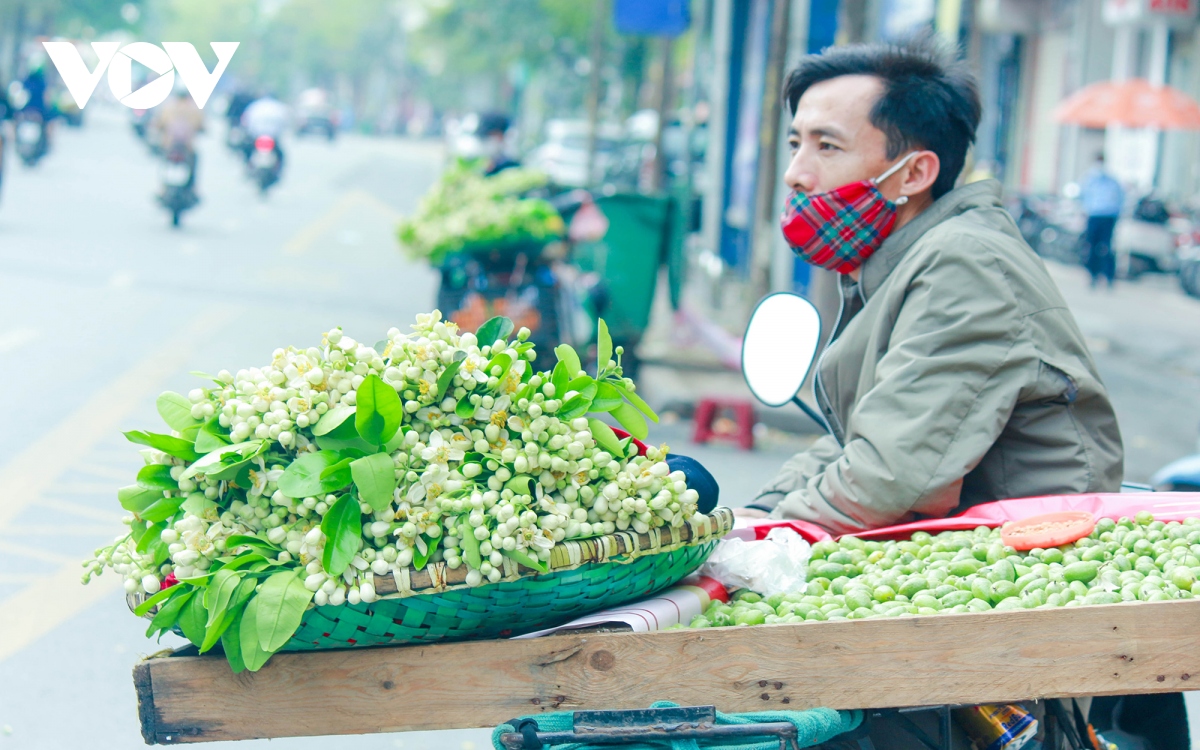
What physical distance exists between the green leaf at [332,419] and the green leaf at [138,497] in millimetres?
277

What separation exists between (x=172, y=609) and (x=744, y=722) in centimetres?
85

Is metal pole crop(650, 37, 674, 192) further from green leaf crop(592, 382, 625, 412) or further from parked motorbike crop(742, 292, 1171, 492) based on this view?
green leaf crop(592, 382, 625, 412)

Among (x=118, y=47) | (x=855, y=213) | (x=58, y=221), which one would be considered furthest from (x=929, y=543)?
(x=58, y=221)

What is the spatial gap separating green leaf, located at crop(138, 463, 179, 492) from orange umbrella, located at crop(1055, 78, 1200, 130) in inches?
643

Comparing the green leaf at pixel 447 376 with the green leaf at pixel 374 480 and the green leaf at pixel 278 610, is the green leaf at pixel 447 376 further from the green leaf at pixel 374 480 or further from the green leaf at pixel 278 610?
the green leaf at pixel 278 610

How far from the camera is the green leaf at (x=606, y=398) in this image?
209 centimetres

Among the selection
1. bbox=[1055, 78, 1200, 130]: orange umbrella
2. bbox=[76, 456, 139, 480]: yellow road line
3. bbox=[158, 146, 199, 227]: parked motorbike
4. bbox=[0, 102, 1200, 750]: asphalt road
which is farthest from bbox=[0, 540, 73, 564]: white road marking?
bbox=[1055, 78, 1200, 130]: orange umbrella

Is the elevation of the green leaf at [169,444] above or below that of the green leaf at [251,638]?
above

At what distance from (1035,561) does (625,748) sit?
82cm

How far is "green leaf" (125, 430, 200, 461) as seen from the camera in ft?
6.31

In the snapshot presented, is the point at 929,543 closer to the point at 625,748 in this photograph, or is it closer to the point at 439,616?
the point at 625,748

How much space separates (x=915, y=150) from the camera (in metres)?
2.65

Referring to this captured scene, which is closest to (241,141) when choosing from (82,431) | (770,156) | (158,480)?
(770,156)

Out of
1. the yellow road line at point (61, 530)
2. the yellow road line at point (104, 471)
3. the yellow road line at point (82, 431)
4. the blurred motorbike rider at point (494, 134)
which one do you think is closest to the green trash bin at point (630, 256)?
the blurred motorbike rider at point (494, 134)
